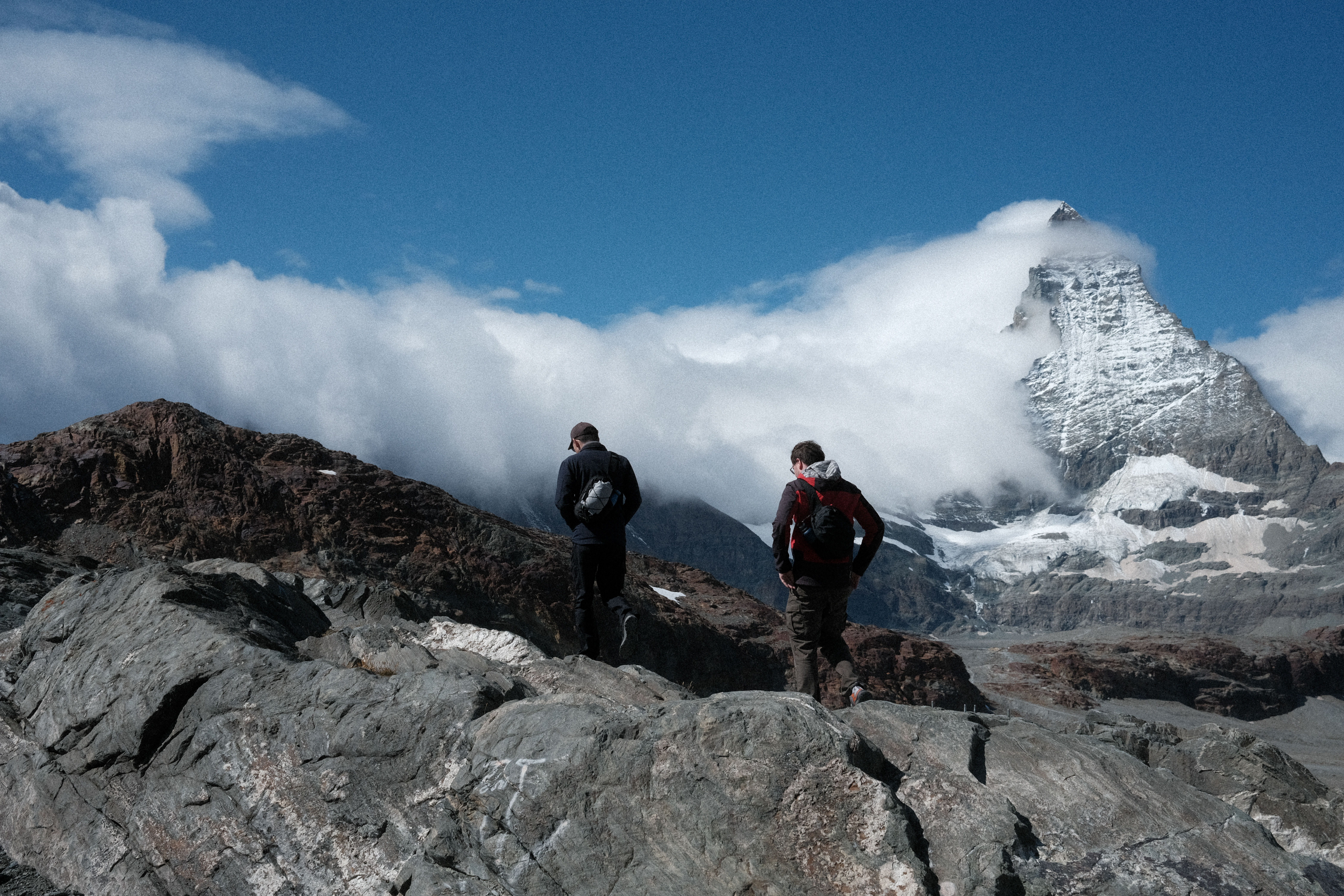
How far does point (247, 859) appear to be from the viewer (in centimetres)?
693

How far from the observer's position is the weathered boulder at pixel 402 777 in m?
6.05

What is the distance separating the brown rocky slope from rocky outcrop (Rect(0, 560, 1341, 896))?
6.90 meters

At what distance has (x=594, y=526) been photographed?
9.45 m

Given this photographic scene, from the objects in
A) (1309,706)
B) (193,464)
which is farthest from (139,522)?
(1309,706)

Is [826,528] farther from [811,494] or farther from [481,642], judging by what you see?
[481,642]

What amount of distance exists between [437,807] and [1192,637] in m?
137

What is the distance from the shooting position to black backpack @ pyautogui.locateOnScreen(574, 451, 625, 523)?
9250 mm

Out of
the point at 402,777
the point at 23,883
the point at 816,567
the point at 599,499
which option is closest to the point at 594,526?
the point at 599,499

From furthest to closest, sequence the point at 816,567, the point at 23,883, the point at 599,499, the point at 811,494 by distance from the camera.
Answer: the point at 599,499
the point at 816,567
the point at 811,494
the point at 23,883

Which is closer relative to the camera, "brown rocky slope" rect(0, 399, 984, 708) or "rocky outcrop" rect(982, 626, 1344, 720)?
"brown rocky slope" rect(0, 399, 984, 708)

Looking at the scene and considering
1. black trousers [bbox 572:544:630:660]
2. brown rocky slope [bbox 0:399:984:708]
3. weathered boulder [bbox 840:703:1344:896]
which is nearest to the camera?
weathered boulder [bbox 840:703:1344:896]

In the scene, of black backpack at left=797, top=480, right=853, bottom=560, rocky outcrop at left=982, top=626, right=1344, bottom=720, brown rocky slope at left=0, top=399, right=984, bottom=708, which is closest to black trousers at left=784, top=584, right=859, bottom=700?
black backpack at left=797, top=480, right=853, bottom=560

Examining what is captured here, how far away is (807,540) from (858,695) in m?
1.42

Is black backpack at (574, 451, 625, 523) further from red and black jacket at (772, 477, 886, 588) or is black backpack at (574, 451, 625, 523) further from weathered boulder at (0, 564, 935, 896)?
red and black jacket at (772, 477, 886, 588)
